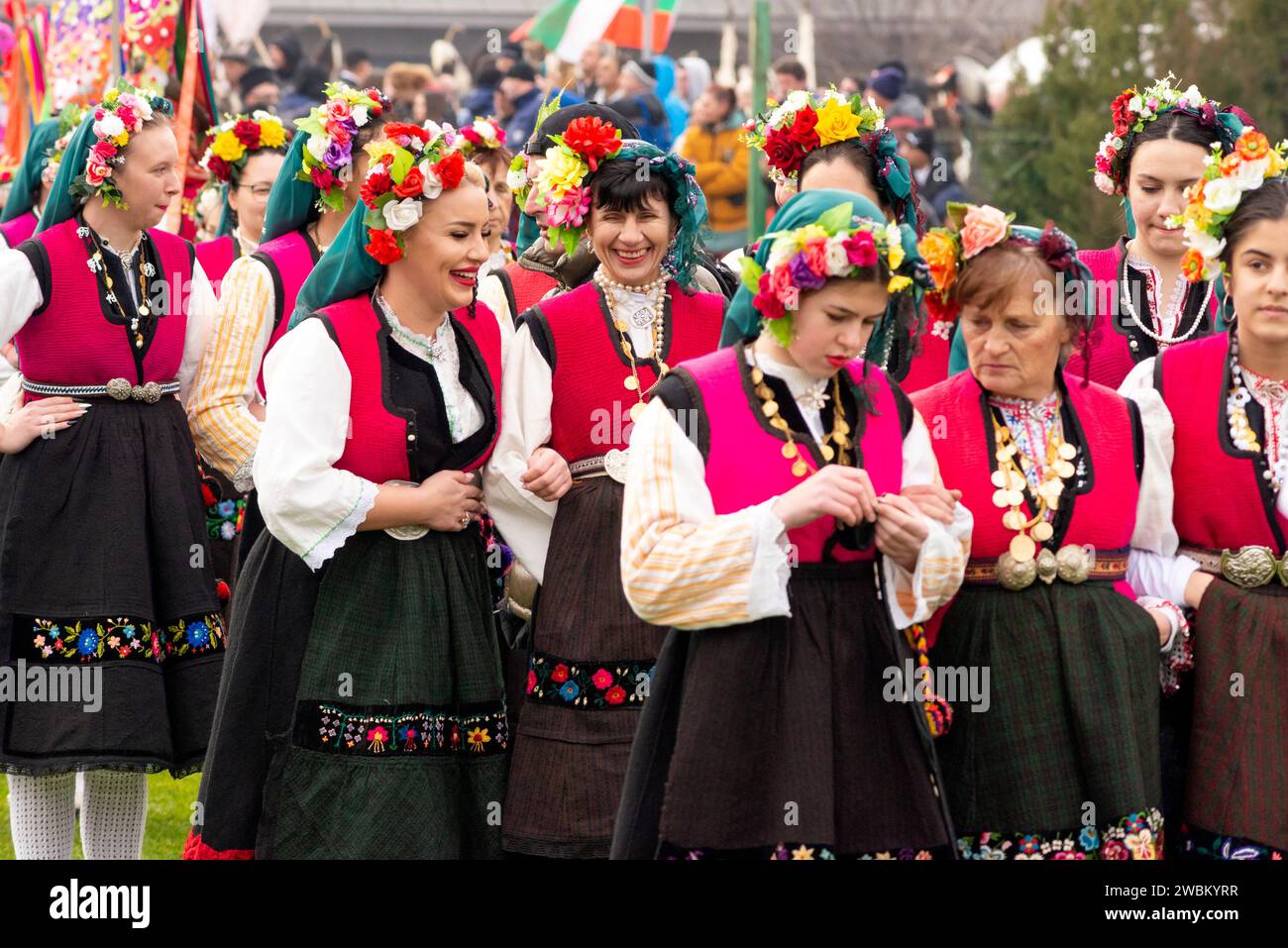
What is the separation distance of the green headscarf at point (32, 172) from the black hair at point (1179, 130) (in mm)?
4205

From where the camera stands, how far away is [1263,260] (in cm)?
409

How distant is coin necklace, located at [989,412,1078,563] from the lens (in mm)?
3945

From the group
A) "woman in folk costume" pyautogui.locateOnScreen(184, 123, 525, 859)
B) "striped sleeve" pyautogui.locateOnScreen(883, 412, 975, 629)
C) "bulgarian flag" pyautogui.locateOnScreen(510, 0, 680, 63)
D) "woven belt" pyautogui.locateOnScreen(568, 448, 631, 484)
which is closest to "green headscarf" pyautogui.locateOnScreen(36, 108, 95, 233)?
"woman in folk costume" pyautogui.locateOnScreen(184, 123, 525, 859)

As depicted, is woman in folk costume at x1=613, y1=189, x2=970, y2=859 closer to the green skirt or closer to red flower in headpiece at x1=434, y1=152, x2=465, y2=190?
the green skirt

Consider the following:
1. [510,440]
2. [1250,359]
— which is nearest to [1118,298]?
[1250,359]

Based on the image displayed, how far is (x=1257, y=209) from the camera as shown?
4105mm

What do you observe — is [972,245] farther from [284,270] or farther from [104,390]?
[104,390]

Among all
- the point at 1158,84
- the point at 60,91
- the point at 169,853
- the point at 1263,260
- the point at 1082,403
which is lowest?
the point at 169,853

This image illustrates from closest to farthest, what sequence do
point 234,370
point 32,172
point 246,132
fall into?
point 234,370 < point 246,132 < point 32,172

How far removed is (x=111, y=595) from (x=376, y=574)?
3.83ft

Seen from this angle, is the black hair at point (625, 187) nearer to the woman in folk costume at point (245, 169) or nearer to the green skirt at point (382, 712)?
the green skirt at point (382, 712)

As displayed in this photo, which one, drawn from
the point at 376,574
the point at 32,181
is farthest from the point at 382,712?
the point at 32,181
